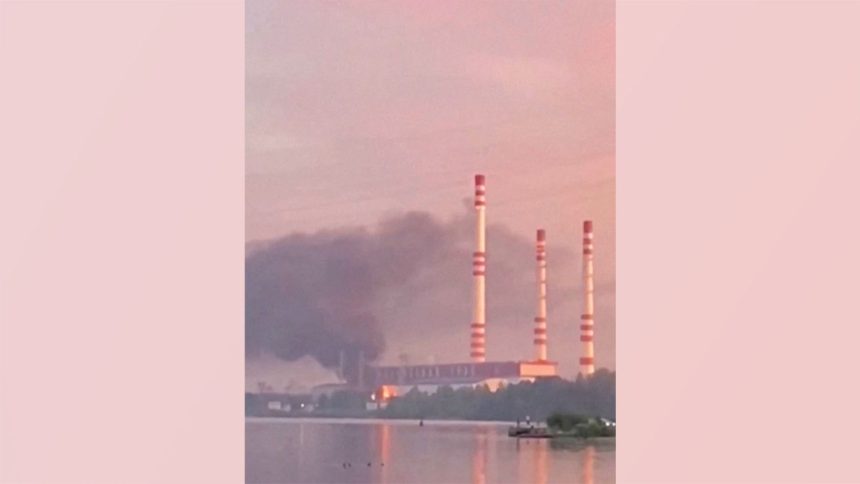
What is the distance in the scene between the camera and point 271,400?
7.16 metres

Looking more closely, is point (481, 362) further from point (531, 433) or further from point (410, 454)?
point (410, 454)

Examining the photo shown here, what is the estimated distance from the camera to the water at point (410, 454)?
23.1 feet

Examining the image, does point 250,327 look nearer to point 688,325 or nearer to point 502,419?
point 502,419

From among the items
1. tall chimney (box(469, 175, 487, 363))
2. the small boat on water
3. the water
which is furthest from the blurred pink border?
tall chimney (box(469, 175, 487, 363))

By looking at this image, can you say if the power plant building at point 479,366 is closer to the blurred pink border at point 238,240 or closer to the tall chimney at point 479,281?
the tall chimney at point 479,281

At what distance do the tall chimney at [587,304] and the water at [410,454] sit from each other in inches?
13.3

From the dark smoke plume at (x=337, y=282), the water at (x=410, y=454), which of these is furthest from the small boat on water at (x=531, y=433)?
the dark smoke plume at (x=337, y=282)

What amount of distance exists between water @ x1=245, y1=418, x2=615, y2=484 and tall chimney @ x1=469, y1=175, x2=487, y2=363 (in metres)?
0.32

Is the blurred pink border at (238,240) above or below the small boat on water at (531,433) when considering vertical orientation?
above

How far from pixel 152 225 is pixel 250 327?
599 millimetres

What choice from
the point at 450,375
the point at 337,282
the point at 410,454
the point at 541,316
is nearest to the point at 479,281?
the point at 541,316

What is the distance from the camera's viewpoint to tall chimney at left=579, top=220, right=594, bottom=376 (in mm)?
7093

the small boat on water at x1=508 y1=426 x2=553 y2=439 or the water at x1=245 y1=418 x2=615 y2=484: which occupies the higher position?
the small boat on water at x1=508 y1=426 x2=553 y2=439

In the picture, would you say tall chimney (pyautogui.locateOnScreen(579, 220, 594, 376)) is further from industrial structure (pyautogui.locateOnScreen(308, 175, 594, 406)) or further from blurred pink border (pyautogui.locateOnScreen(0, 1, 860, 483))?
blurred pink border (pyautogui.locateOnScreen(0, 1, 860, 483))
